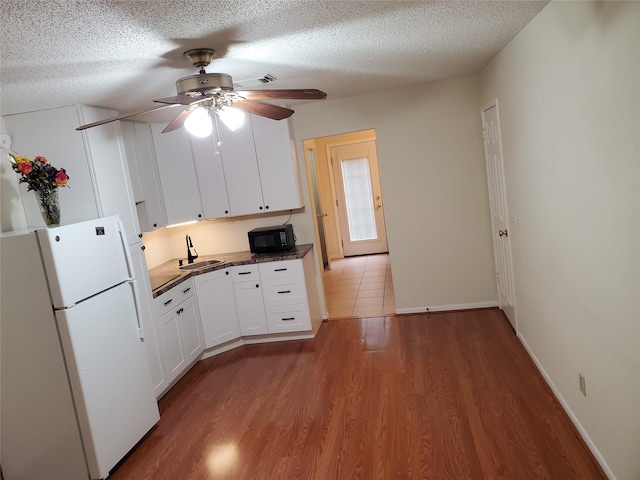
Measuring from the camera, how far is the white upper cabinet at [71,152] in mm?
3307

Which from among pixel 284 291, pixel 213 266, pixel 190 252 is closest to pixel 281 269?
pixel 284 291

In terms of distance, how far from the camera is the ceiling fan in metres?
2.24

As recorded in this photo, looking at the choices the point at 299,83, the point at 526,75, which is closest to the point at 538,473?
the point at 526,75

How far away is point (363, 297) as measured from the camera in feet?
19.7

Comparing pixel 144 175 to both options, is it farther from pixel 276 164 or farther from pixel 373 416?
pixel 373 416

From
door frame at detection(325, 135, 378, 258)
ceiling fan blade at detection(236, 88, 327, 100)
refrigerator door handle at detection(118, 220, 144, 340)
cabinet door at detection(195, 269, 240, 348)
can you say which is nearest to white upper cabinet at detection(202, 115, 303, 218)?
cabinet door at detection(195, 269, 240, 348)

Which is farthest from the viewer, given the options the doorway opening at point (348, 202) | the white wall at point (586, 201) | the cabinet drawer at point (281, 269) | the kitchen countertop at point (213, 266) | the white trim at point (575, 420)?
the doorway opening at point (348, 202)

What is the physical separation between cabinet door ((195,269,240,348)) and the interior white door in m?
2.64

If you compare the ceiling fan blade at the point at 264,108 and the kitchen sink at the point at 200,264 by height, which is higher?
the ceiling fan blade at the point at 264,108

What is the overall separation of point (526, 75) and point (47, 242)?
3036mm

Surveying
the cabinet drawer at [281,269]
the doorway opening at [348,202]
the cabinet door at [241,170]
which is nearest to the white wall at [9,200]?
the cabinet door at [241,170]

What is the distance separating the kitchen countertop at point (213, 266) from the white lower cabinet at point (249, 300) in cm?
10

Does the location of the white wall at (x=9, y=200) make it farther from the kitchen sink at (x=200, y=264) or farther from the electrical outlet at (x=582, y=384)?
the electrical outlet at (x=582, y=384)

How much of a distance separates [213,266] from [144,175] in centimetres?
111
